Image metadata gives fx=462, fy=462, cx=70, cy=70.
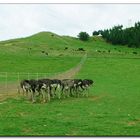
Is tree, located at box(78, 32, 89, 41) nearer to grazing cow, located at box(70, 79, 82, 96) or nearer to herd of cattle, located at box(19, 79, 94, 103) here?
herd of cattle, located at box(19, 79, 94, 103)

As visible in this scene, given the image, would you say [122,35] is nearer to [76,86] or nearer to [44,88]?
[76,86]

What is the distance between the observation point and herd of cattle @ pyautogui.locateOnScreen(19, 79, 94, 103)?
31.3m

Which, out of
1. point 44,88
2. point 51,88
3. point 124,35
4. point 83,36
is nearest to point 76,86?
point 51,88

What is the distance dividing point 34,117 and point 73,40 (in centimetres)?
15851

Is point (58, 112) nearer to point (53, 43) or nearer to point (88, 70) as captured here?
point (88, 70)

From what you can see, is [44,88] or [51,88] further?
[51,88]

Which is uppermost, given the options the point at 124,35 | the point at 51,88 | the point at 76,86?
the point at 124,35

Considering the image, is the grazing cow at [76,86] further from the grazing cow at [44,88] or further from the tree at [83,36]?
the tree at [83,36]

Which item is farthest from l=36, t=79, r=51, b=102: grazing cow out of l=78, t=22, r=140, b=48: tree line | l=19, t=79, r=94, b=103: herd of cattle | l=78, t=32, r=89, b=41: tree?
l=78, t=32, r=89, b=41: tree

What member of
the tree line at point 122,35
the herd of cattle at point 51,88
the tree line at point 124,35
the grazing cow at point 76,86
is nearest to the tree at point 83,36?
the tree line at point 122,35

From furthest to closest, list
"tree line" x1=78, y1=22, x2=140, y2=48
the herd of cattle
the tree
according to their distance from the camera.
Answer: the tree < "tree line" x1=78, y1=22, x2=140, y2=48 < the herd of cattle

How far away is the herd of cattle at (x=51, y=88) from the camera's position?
1231 inches

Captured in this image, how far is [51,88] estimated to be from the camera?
3250 centimetres

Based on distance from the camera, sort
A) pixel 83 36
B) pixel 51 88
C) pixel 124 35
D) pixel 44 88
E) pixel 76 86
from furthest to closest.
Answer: pixel 83 36 → pixel 124 35 → pixel 76 86 → pixel 51 88 → pixel 44 88
